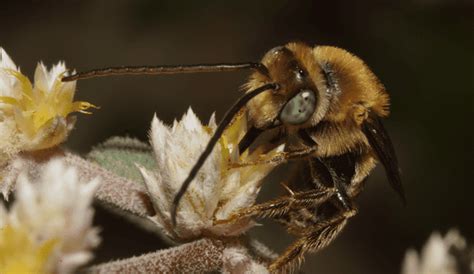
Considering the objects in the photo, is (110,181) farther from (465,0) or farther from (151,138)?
(465,0)

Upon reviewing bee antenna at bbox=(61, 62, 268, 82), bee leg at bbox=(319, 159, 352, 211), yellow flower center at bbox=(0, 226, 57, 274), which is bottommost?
bee leg at bbox=(319, 159, 352, 211)

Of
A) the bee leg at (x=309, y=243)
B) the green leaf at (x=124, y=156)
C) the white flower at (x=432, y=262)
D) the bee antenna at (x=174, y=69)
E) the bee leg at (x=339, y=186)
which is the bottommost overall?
the white flower at (x=432, y=262)

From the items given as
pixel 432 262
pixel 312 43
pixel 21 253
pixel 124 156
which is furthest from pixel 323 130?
pixel 312 43

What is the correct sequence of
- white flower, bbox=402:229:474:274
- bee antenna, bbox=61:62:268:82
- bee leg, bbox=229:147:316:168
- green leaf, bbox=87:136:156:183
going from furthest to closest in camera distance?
green leaf, bbox=87:136:156:183, bee leg, bbox=229:147:316:168, bee antenna, bbox=61:62:268:82, white flower, bbox=402:229:474:274

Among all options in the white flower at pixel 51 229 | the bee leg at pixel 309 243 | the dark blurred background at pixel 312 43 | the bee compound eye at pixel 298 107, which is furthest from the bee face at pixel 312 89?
the dark blurred background at pixel 312 43

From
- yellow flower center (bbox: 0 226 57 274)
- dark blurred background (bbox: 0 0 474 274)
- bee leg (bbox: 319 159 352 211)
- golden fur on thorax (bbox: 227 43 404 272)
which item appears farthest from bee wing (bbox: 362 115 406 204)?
dark blurred background (bbox: 0 0 474 274)

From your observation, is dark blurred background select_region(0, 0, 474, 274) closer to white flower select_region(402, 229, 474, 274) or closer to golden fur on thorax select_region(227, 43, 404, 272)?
golden fur on thorax select_region(227, 43, 404, 272)

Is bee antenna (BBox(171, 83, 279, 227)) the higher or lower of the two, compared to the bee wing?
higher

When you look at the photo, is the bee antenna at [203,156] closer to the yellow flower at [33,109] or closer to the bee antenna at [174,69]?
the bee antenna at [174,69]
